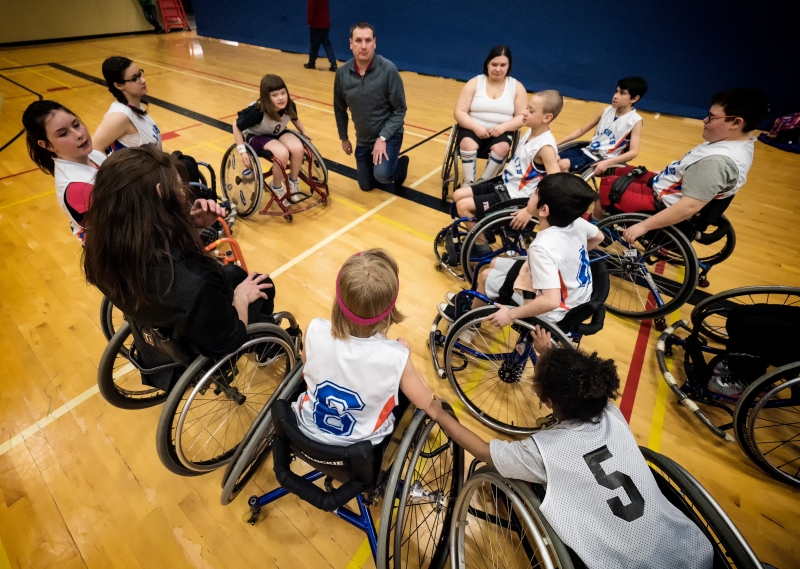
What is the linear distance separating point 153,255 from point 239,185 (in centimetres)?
250

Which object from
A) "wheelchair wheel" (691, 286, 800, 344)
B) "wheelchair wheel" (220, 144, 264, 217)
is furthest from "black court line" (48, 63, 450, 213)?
"wheelchair wheel" (691, 286, 800, 344)

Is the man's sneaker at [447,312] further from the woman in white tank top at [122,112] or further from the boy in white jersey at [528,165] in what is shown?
the woman in white tank top at [122,112]

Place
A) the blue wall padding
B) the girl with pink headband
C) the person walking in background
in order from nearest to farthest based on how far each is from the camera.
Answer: the girl with pink headband, the blue wall padding, the person walking in background

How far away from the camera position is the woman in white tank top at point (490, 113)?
3.06m

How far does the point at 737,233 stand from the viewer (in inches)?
127

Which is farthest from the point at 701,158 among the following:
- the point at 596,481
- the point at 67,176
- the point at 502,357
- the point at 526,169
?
the point at 67,176

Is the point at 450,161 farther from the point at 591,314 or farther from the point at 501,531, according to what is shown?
the point at 501,531

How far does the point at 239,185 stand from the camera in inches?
133

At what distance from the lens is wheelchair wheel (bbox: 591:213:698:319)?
2107 millimetres

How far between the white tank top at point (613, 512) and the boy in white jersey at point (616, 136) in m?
2.51

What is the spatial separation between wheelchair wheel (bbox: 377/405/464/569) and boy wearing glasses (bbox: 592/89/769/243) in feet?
5.35

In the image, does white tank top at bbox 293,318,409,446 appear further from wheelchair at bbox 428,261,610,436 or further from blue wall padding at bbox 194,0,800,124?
blue wall padding at bbox 194,0,800,124

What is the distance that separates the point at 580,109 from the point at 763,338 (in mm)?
5594

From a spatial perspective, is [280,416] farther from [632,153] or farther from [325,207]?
[632,153]
